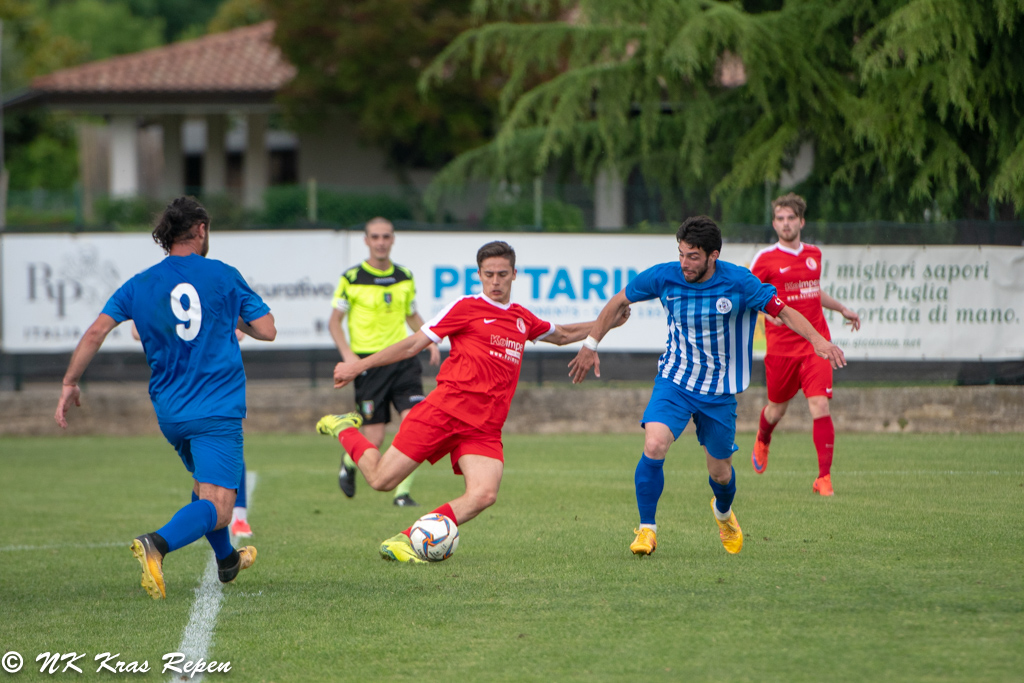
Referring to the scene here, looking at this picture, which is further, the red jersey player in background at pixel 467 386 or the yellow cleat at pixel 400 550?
the red jersey player in background at pixel 467 386

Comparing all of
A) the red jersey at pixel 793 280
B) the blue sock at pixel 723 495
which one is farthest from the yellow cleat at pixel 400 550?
the red jersey at pixel 793 280

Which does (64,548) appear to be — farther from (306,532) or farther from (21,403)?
(21,403)

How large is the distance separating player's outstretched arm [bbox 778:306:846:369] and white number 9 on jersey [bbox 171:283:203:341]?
3.22m

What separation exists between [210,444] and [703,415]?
9.28 ft

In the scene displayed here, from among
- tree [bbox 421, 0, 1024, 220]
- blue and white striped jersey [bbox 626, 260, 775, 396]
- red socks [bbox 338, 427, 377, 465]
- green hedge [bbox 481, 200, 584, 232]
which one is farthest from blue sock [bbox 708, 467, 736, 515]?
green hedge [bbox 481, 200, 584, 232]

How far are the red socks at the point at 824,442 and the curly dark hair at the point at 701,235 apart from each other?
10.1 ft

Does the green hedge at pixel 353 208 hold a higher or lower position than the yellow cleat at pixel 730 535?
higher

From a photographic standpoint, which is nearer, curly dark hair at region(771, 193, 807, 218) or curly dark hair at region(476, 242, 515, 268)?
curly dark hair at region(476, 242, 515, 268)

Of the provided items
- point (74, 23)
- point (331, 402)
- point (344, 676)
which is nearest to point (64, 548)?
point (344, 676)

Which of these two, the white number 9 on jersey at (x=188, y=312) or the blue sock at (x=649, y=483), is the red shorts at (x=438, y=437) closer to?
Result: the blue sock at (x=649, y=483)

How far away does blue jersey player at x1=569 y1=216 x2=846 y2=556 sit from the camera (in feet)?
21.1

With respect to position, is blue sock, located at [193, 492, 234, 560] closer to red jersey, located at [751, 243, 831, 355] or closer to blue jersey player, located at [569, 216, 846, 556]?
blue jersey player, located at [569, 216, 846, 556]

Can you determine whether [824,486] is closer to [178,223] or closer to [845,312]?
[845,312]

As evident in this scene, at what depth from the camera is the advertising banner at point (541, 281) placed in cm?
1330
